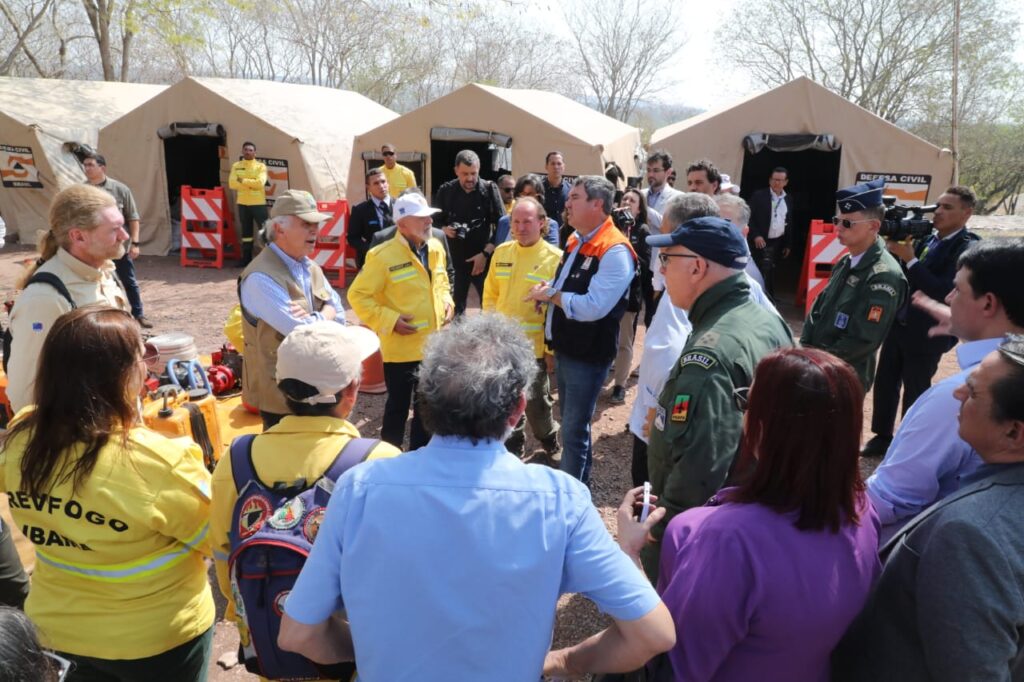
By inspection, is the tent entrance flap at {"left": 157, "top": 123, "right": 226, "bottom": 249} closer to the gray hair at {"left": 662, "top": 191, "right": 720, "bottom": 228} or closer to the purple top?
the gray hair at {"left": 662, "top": 191, "right": 720, "bottom": 228}

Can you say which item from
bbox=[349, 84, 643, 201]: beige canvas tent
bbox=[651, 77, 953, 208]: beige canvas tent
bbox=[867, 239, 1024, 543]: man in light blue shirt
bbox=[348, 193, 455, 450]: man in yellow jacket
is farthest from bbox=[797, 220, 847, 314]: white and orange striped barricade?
bbox=[867, 239, 1024, 543]: man in light blue shirt

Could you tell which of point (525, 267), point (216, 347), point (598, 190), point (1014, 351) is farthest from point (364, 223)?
point (1014, 351)

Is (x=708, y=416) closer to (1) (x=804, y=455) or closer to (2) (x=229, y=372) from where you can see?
(1) (x=804, y=455)

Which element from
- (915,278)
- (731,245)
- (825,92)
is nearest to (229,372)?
(731,245)

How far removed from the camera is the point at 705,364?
2156 mm

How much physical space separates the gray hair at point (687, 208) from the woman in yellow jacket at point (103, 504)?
2267 millimetres

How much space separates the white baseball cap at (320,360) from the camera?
193 cm

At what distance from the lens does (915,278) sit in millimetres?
4777

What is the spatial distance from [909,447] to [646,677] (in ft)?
3.52

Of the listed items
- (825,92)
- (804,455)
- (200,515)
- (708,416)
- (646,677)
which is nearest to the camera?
(804,455)

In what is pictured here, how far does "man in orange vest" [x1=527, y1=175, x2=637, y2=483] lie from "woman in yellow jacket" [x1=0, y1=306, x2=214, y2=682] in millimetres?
2318

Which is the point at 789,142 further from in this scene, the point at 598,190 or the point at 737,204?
the point at 598,190

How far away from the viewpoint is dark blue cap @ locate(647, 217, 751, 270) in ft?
7.95

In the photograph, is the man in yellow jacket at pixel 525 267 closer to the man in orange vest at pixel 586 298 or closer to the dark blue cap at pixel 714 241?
the man in orange vest at pixel 586 298
